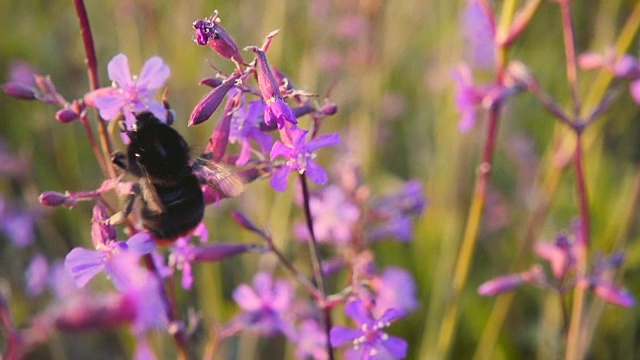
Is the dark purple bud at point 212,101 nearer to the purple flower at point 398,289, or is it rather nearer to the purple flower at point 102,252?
the purple flower at point 102,252

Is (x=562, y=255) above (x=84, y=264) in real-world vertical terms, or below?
below

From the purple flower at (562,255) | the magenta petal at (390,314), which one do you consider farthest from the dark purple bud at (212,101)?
the purple flower at (562,255)

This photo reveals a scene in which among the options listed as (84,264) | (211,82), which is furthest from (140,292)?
(211,82)

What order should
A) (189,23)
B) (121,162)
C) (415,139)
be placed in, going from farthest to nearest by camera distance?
(415,139)
(189,23)
(121,162)

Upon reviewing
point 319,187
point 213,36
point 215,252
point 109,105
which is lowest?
point 319,187

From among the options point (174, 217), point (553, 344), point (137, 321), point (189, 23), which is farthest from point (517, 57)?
point (137, 321)

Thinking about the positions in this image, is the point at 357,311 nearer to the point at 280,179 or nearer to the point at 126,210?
the point at 280,179

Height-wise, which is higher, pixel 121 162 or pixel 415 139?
pixel 121 162

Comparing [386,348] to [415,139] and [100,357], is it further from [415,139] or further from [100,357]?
[415,139]
